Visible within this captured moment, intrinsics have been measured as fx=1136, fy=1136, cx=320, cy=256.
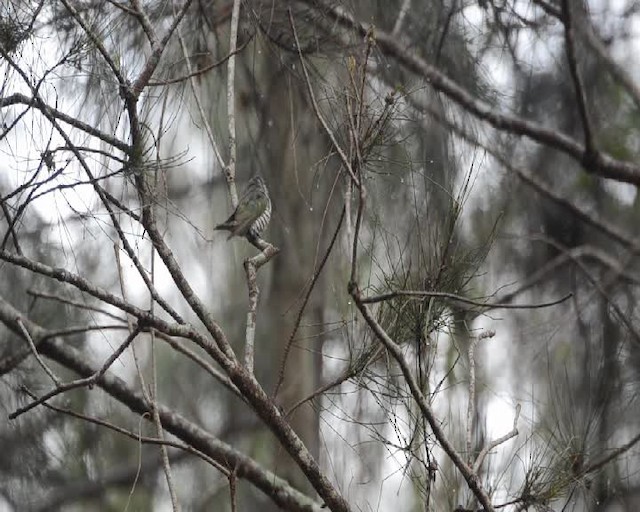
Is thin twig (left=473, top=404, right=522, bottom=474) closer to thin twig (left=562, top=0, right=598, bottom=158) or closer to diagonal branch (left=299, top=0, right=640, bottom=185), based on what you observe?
thin twig (left=562, top=0, right=598, bottom=158)

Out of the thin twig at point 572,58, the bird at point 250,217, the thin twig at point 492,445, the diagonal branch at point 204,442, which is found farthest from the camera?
the thin twig at point 572,58

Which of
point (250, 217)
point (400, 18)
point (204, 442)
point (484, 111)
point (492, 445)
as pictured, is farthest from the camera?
point (484, 111)

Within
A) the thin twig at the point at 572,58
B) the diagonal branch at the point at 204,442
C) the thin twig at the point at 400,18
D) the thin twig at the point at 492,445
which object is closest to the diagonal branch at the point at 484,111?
the thin twig at the point at 400,18

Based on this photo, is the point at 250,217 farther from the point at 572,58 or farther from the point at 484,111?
the point at 484,111

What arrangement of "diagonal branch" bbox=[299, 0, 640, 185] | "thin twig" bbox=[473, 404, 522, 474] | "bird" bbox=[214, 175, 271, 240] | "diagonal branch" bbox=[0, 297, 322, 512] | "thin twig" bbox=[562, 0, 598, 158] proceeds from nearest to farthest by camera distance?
"thin twig" bbox=[473, 404, 522, 474]
"bird" bbox=[214, 175, 271, 240]
"diagonal branch" bbox=[0, 297, 322, 512]
"thin twig" bbox=[562, 0, 598, 158]
"diagonal branch" bbox=[299, 0, 640, 185]

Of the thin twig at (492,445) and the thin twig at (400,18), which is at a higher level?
the thin twig at (400,18)

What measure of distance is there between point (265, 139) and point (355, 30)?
0.64 m

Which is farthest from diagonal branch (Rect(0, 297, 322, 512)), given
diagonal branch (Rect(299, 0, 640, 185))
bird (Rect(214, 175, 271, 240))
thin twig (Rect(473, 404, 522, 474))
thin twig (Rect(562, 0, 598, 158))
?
thin twig (Rect(562, 0, 598, 158))

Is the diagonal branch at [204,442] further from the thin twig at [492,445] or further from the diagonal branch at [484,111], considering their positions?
the diagonal branch at [484,111]

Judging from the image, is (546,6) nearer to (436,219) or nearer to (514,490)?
(436,219)

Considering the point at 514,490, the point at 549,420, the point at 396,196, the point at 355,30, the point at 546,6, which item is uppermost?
the point at 546,6

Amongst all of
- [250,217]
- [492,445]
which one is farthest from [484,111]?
[492,445]

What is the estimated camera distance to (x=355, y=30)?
297 centimetres

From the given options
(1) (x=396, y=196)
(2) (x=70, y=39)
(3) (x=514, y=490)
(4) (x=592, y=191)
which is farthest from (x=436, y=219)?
(4) (x=592, y=191)
